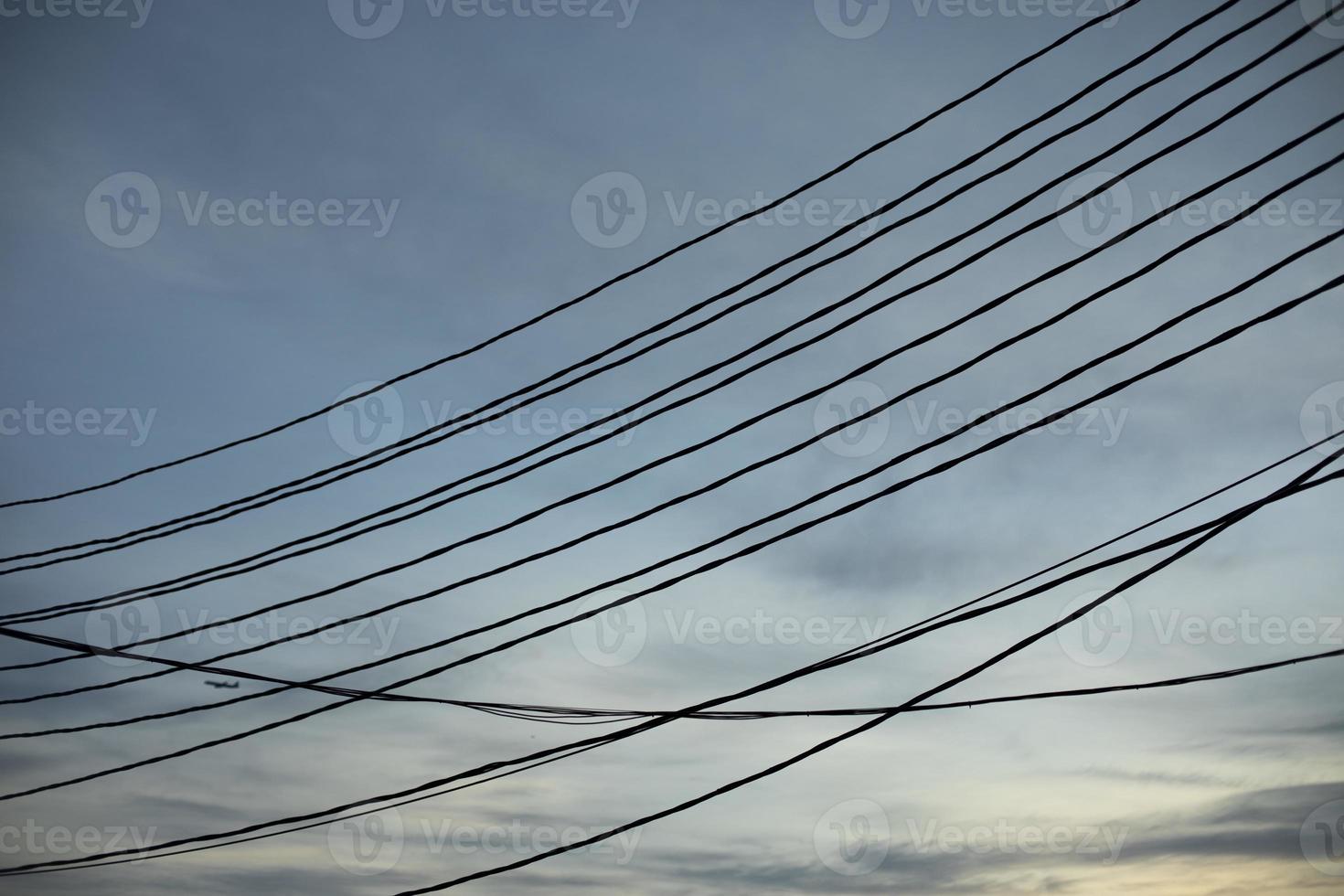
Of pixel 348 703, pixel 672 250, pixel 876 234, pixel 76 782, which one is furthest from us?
pixel 76 782

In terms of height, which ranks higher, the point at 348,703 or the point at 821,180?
the point at 821,180

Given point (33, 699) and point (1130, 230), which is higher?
point (1130, 230)

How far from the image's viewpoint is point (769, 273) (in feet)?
26.9

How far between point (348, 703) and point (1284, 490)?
24.6 feet

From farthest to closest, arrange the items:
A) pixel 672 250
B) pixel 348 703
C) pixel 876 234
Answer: pixel 348 703, pixel 672 250, pixel 876 234

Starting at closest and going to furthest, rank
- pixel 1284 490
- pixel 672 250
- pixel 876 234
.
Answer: pixel 1284 490 < pixel 876 234 < pixel 672 250

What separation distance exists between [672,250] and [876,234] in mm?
1643

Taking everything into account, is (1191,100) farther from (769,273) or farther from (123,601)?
(123,601)

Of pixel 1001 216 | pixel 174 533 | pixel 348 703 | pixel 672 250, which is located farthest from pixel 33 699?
pixel 1001 216

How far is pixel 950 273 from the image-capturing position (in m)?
7.72

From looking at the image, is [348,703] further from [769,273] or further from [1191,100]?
[1191,100]

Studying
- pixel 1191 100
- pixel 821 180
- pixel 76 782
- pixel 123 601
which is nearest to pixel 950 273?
pixel 821 180

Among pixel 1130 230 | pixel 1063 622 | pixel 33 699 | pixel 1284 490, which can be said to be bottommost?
pixel 1063 622

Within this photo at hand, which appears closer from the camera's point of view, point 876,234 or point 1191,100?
point 1191,100
